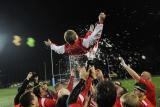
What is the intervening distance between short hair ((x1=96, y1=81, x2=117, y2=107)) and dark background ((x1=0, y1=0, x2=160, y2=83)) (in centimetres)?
2934

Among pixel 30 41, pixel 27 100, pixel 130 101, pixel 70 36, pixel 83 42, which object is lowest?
pixel 130 101

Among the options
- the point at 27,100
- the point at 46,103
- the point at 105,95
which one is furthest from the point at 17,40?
the point at 105,95

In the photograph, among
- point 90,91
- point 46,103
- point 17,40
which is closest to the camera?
point 90,91

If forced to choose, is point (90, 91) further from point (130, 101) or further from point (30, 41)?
point (30, 41)

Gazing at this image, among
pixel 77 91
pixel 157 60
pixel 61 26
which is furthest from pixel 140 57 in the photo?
pixel 77 91

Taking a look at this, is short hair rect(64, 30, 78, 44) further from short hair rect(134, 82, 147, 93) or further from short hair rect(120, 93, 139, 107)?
short hair rect(120, 93, 139, 107)

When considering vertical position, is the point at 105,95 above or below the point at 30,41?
below

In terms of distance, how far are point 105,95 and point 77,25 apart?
30177mm

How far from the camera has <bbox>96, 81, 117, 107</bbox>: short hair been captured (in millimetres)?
5352

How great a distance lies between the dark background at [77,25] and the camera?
3525 cm

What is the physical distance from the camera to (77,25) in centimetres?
3544

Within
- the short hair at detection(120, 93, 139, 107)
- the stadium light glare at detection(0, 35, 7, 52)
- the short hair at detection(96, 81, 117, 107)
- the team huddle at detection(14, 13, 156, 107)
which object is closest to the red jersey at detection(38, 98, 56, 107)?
the team huddle at detection(14, 13, 156, 107)

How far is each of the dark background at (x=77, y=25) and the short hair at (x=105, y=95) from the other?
96.3 ft

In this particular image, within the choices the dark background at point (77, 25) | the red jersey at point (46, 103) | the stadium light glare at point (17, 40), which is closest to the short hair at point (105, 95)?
the red jersey at point (46, 103)
